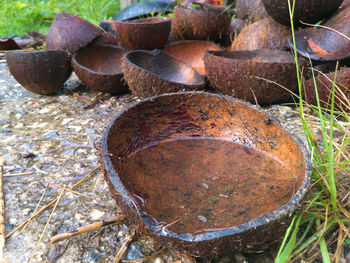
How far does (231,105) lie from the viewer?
1.34 m

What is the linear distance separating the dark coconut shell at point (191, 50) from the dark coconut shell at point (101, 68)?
0.43 metres

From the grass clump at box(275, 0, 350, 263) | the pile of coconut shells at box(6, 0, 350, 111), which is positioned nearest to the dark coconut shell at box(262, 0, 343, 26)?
the pile of coconut shells at box(6, 0, 350, 111)

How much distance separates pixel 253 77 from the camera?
1.71 meters

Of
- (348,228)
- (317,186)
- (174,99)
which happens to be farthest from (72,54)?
(348,228)

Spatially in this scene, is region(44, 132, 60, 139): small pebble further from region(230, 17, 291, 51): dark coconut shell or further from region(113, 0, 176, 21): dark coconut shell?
region(113, 0, 176, 21): dark coconut shell

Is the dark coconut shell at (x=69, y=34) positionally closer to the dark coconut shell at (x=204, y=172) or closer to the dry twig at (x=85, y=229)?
the dark coconut shell at (x=204, y=172)

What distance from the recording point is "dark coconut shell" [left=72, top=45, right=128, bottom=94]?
2.05 metres

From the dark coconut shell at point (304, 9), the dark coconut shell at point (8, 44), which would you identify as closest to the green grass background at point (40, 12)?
the dark coconut shell at point (8, 44)

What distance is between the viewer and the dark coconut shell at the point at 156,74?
1.76m

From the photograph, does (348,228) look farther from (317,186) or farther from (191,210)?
(191,210)

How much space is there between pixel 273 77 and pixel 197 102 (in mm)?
557

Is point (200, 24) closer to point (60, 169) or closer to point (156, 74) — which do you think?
point (156, 74)

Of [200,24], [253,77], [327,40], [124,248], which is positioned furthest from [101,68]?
[124,248]

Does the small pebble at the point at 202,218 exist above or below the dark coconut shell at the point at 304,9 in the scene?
below
